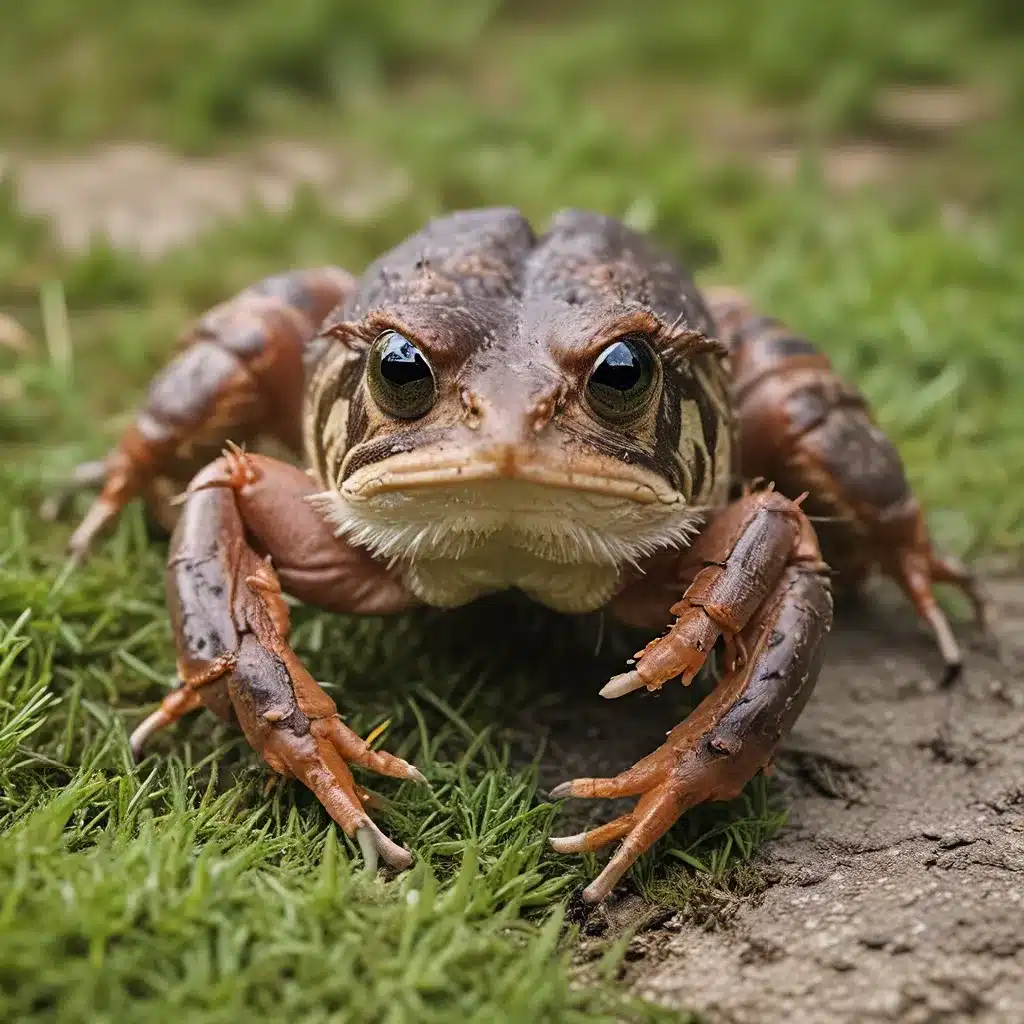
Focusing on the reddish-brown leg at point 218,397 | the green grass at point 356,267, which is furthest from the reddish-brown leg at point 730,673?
the reddish-brown leg at point 218,397

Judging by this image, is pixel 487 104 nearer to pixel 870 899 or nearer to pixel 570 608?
pixel 570 608

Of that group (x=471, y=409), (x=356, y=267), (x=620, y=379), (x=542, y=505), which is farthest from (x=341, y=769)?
(x=356, y=267)

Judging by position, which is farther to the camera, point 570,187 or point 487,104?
point 487,104

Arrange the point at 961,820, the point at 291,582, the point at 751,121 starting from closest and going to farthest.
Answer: the point at 961,820
the point at 291,582
the point at 751,121

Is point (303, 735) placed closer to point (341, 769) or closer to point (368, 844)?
point (341, 769)

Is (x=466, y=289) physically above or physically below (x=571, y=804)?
above

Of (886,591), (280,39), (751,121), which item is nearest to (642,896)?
(886,591)
